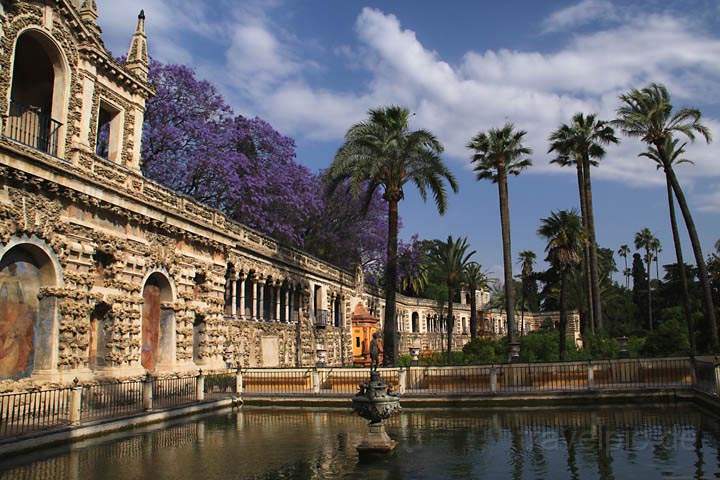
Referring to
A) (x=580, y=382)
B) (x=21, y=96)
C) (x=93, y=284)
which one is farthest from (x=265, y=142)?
(x=580, y=382)

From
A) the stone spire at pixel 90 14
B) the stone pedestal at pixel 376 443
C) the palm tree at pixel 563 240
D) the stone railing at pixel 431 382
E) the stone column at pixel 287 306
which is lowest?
the stone pedestal at pixel 376 443

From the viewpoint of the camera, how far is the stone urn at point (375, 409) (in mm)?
12055

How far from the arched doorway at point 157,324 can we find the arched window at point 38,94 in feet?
20.9

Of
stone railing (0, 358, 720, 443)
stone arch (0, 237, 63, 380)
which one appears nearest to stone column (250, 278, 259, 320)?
stone railing (0, 358, 720, 443)

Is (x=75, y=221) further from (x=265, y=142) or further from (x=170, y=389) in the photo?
(x=265, y=142)

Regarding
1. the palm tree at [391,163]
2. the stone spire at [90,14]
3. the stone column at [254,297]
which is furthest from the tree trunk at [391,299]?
the stone spire at [90,14]

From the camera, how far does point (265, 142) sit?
45.4m

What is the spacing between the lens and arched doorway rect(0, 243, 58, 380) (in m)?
16.6

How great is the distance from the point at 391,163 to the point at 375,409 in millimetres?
17974

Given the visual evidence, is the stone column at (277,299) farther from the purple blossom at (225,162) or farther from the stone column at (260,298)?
the purple blossom at (225,162)

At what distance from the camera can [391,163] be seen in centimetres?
2864

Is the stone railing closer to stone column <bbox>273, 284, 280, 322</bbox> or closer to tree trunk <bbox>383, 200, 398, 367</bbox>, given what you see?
tree trunk <bbox>383, 200, 398, 367</bbox>

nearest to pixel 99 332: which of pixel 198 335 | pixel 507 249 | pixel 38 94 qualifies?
pixel 198 335

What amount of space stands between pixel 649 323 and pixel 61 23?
254 ft
